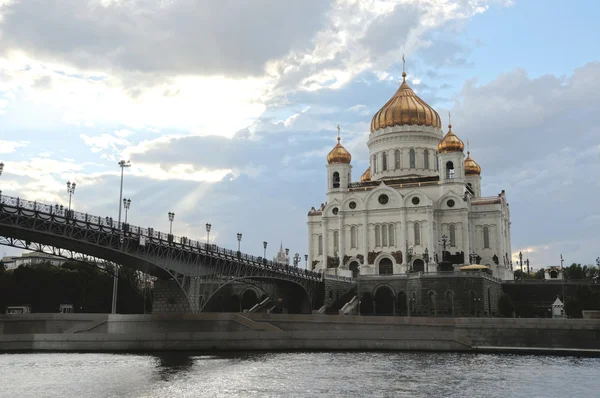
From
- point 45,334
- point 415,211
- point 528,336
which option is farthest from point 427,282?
point 45,334

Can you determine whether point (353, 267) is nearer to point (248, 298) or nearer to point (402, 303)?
point (402, 303)

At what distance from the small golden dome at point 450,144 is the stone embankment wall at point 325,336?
4066 cm

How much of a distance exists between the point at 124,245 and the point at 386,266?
4363cm

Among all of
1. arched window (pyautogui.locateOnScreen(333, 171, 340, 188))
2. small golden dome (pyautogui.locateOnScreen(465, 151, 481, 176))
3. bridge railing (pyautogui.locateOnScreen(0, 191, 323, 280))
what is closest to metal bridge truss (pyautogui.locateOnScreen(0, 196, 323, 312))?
bridge railing (pyautogui.locateOnScreen(0, 191, 323, 280))

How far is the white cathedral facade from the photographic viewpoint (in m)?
85.9

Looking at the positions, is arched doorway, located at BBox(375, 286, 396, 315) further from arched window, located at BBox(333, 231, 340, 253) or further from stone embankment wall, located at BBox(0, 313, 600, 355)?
stone embankment wall, located at BBox(0, 313, 600, 355)

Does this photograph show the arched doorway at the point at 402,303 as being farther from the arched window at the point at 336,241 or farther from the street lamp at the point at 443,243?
the arched window at the point at 336,241

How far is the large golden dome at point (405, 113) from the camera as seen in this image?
94.6 metres

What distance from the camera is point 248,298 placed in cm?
9025

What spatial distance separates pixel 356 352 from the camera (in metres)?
49.2

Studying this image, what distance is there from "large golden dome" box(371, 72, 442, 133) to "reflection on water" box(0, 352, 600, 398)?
52062 mm

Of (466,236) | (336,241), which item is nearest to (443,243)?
(466,236)

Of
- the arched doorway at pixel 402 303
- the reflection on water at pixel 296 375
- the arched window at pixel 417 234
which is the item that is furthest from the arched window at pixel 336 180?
the reflection on water at pixel 296 375

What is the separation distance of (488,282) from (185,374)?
154 ft
